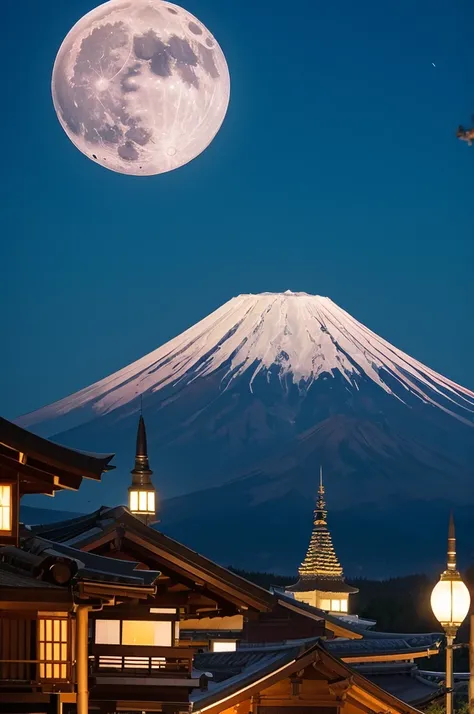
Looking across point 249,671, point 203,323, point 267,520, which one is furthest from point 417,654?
point 267,520

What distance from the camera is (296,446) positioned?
156 m

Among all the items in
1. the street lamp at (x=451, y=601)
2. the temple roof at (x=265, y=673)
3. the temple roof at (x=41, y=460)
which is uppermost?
the temple roof at (x=41, y=460)

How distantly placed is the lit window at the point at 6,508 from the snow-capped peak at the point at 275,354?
4036 inches

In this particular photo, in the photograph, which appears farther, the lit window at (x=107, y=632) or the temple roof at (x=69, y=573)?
the lit window at (x=107, y=632)

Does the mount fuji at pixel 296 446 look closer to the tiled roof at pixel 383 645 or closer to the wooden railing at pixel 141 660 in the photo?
Result: the tiled roof at pixel 383 645

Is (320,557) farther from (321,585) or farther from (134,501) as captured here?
(134,501)

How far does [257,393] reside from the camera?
153375 mm

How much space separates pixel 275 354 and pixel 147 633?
129 meters

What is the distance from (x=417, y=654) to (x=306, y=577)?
23.0m

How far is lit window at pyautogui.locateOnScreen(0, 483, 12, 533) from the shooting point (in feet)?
54.3

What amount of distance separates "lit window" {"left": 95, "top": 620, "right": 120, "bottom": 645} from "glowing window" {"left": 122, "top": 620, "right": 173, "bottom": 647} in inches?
4.0

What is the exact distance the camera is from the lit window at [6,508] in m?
16.6

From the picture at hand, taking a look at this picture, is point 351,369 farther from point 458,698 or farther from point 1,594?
point 1,594

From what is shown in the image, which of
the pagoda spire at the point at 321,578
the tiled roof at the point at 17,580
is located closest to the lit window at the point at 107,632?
the tiled roof at the point at 17,580
